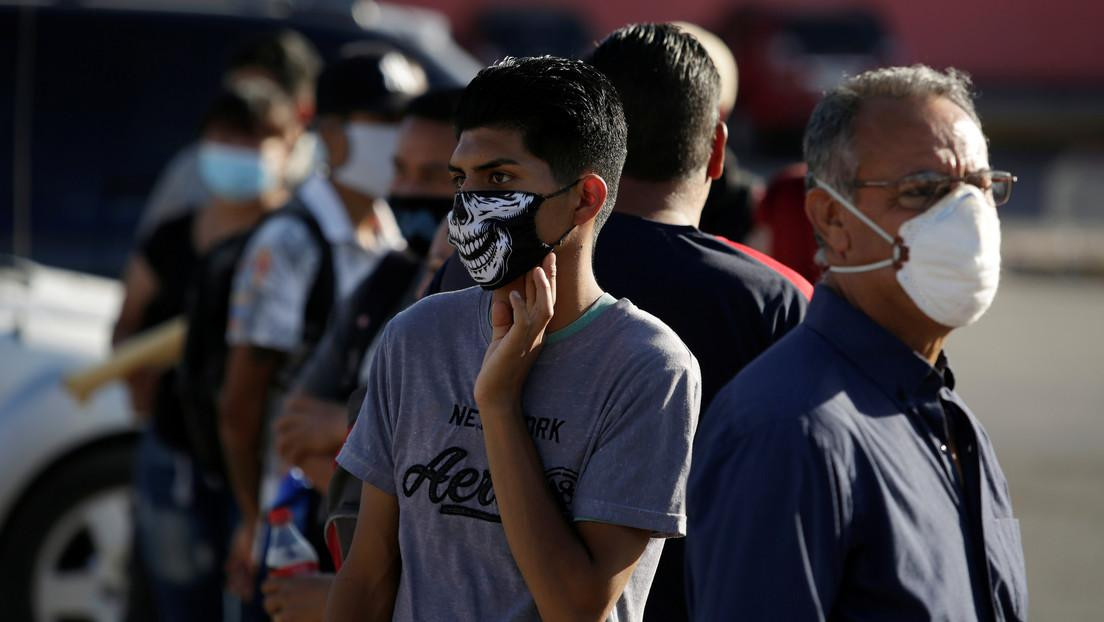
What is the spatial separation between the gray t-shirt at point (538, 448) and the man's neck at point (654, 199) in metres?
0.49

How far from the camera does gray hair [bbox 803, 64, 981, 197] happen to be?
98.8 inches

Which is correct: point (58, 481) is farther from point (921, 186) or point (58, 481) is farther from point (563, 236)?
point (921, 186)

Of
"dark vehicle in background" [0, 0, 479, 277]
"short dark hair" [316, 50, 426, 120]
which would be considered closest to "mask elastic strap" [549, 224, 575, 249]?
"short dark hair" [316, 50, 426, 120]

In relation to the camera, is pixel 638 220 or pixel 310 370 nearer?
pixel 638 220

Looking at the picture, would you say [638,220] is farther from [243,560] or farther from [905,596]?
[243,560]

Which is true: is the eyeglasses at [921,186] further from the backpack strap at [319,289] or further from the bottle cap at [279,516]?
the backpack strap at [319,289]

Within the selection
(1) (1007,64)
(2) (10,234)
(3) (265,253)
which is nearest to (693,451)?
(3) (265,253)

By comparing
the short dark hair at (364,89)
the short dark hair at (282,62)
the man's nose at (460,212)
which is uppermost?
the short dark hair at (282,62)

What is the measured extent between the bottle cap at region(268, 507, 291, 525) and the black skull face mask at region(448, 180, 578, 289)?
131 centimetres

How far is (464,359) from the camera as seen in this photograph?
235 cm

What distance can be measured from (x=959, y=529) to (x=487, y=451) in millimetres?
708

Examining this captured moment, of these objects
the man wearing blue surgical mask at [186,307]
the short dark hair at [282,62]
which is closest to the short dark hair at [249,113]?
the man wearing blue surgical mask at [186,307]

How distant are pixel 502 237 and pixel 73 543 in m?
4.00

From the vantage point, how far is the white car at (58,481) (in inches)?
222
